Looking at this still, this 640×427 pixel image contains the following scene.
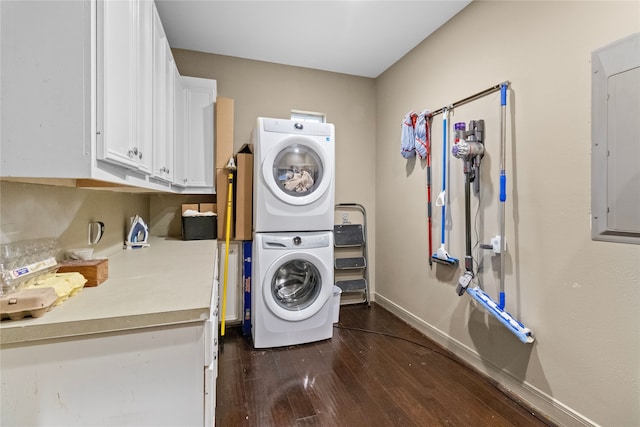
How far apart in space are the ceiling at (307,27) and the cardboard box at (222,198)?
118 centimetres

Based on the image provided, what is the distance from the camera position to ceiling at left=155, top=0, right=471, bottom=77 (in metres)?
2.14

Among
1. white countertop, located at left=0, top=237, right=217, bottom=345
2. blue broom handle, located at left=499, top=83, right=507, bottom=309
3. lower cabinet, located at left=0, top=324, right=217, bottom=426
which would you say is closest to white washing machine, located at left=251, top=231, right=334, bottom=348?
white countertop, located at left=0, top=237, right=217, bottom=345

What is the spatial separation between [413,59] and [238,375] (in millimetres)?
3016

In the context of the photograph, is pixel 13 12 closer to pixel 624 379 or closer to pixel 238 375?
pixel 238 375

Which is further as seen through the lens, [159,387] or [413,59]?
[413,59]

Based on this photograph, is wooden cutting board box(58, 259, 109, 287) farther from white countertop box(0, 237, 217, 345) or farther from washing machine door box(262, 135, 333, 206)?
washing machine door box(262, 135, 333, 206)

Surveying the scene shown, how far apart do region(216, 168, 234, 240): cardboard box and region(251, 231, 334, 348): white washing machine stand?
0.41 m

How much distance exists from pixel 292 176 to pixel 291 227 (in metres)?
0.43

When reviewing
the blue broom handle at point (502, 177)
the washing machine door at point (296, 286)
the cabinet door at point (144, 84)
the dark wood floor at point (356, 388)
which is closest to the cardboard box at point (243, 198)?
the washing machine door at point (296, 286)

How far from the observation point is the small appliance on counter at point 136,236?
2.08 metres

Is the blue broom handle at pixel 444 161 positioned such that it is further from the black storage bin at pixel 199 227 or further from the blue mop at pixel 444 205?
the black storage bin at pixel 199 227

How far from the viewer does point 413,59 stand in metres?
2.73

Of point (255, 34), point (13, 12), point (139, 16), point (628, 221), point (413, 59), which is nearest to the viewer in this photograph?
point (13, 12)

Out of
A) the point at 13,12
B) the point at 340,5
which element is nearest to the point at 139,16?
the point at 13,12
